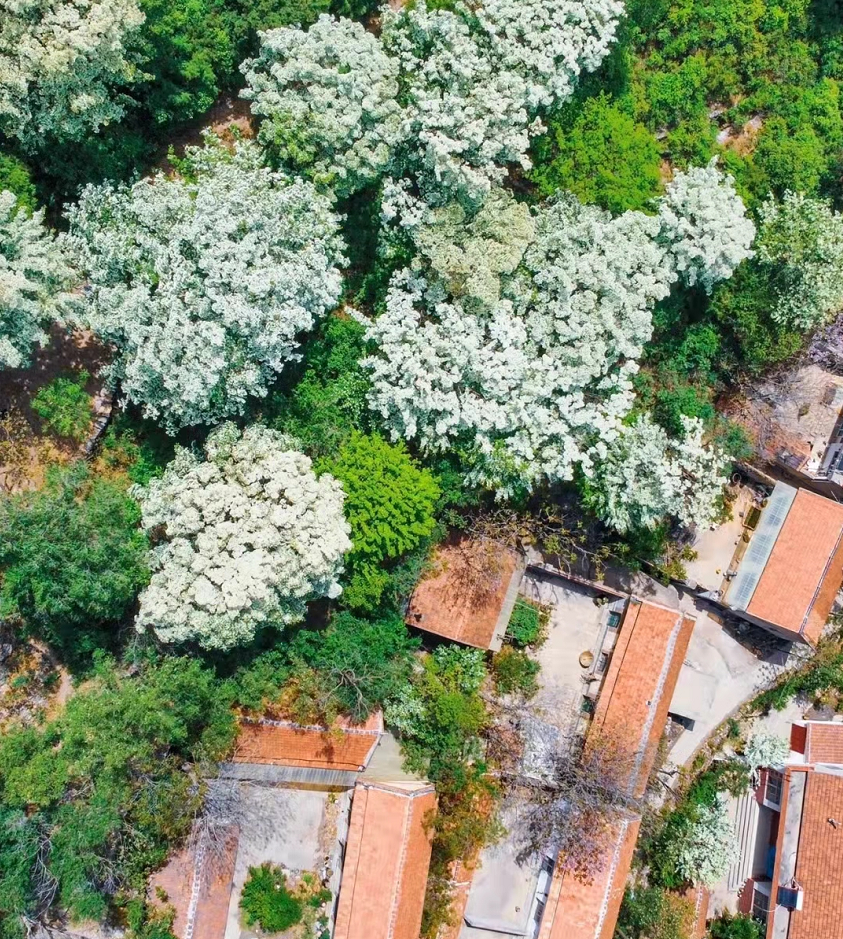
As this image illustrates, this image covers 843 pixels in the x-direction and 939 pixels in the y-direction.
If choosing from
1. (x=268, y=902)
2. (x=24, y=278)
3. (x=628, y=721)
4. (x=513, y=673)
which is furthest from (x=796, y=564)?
(x=24, y=278)

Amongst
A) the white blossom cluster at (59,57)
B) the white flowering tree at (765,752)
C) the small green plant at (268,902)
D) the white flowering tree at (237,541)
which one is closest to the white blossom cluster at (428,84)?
the white blossom cluster at (59,57)

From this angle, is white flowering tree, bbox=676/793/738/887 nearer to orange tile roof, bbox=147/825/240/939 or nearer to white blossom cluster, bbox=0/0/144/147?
orange tile roof, bbox=147/825/240/939

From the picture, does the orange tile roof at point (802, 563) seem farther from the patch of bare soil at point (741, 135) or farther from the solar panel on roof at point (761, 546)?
the patch of bare soil at point (741, 135)

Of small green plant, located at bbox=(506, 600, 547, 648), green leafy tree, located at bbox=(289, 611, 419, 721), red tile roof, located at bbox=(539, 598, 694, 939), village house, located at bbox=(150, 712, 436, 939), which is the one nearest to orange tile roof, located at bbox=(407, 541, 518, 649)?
green leafy tree, located at bbox=(289, 611, 419, 721)

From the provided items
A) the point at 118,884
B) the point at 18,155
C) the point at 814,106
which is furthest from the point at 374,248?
the point at 118,884

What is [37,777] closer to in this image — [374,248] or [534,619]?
[534,619]
